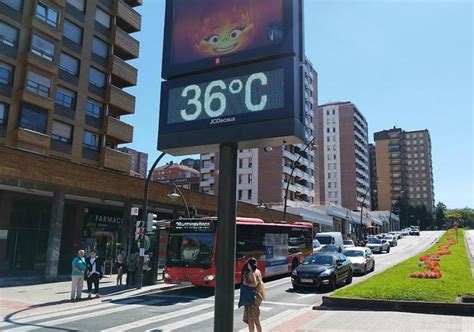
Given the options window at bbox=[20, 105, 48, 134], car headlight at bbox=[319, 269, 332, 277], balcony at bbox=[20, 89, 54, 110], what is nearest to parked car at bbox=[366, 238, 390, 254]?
car headlight at bbox=[319, 269, 332, 277]

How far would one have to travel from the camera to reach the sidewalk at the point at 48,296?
14.4 meters

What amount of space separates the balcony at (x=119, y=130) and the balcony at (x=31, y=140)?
755 cm

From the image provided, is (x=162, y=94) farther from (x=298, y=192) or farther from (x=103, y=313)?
(x=298, y=192)

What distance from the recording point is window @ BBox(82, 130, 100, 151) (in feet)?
130

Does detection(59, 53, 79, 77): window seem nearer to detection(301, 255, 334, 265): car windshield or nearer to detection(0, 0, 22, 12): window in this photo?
detection(0, 0, 22, 12): window

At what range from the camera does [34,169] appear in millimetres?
20750

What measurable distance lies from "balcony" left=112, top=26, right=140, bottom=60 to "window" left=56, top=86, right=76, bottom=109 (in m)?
7.75

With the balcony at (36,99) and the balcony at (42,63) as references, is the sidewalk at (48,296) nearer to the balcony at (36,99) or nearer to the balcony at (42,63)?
the balcony at (36,99)

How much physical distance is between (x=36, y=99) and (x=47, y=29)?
5808mm

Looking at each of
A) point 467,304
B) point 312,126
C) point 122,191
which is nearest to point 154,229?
point 122,191

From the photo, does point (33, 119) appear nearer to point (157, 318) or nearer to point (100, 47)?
point (100, 47)

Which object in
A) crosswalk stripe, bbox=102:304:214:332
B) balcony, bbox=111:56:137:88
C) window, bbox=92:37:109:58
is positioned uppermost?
window, bbox=92:37:109:58

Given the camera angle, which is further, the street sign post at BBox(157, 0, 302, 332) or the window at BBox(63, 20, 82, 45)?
the window at BBox(63, 20, 82, 45)

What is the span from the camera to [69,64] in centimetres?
3819
